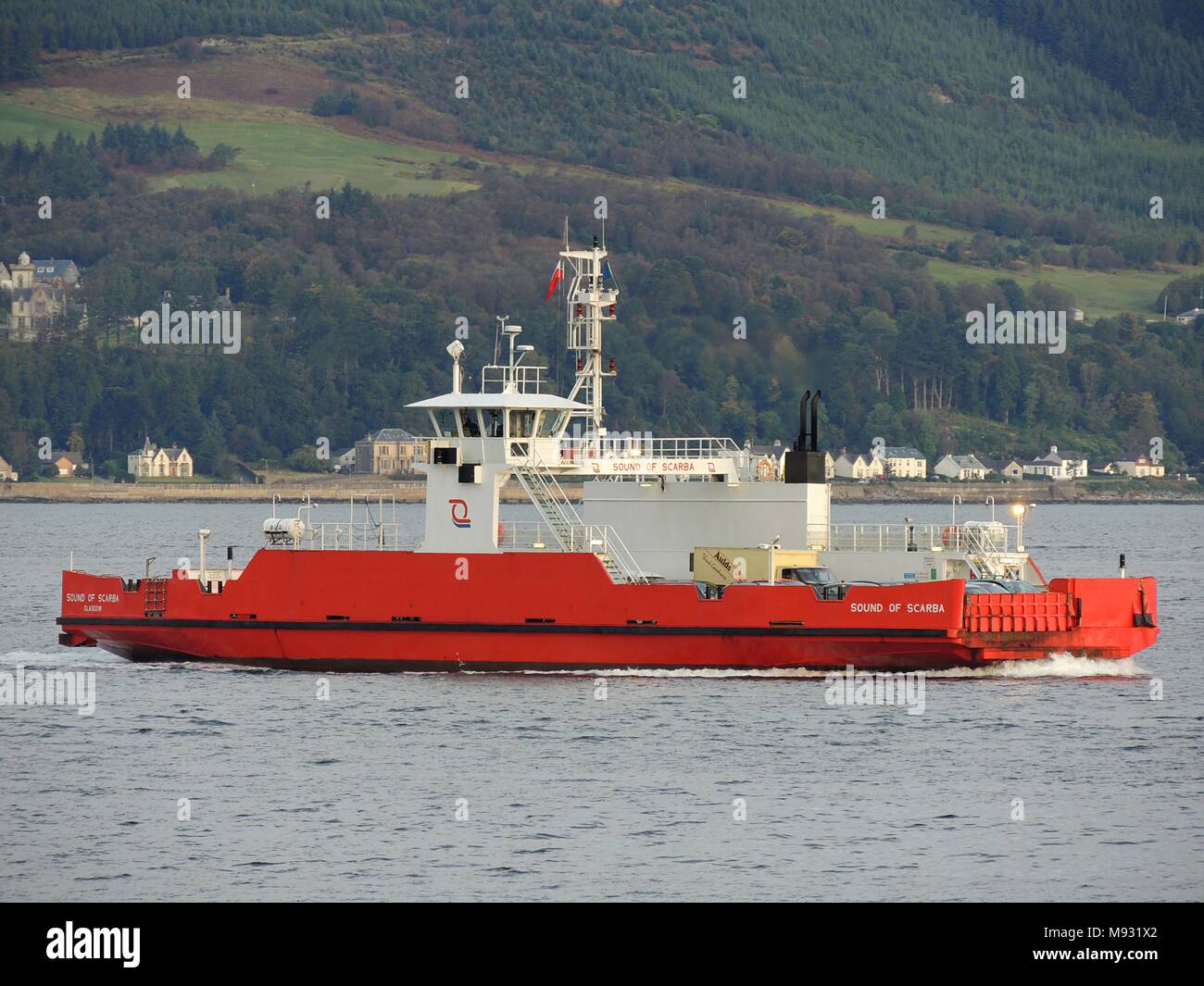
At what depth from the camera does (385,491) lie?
132 meters

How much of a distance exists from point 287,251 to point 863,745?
157 meters

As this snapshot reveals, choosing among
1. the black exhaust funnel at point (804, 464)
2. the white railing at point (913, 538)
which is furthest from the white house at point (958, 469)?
the black exhaust funnel at point (804, 464)

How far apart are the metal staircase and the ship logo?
1077 mm

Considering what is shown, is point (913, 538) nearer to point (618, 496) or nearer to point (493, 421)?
point (618, 496)

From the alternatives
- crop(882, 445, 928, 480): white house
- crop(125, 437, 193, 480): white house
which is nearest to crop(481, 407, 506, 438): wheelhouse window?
crop(882, 445, 928, 480): white house

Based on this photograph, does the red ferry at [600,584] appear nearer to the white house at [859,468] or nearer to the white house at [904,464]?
the white house at [859,468]

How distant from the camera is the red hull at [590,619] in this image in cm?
3550

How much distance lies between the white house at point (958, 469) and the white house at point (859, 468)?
18.7 feet

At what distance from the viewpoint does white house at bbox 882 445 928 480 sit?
470 ft

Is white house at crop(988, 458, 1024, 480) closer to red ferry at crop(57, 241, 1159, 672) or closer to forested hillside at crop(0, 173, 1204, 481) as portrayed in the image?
forested hillside at crop(0, 173, 1204, 481)

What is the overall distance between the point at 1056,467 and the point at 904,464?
16726 mm

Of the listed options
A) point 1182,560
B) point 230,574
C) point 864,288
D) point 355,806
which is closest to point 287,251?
point 864,288
